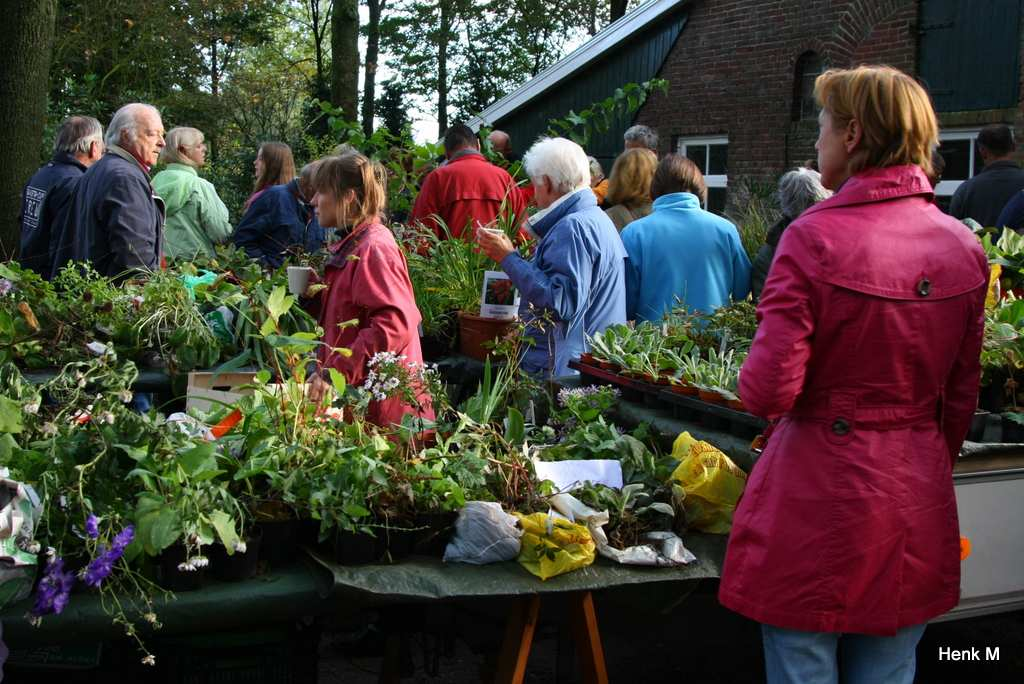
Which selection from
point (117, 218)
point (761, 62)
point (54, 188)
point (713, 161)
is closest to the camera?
point (117, 218)

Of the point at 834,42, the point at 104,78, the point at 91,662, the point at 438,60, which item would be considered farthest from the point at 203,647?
the point at 438,60

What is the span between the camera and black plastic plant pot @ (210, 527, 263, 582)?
266 cm

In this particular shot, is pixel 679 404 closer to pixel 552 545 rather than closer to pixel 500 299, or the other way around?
pixel 552 545

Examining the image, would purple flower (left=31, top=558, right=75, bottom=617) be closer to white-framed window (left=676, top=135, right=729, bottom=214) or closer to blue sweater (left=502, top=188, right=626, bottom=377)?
blue sweater (left=502, top=188, right=626, bottom=377)

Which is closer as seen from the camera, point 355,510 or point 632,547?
point 355,510

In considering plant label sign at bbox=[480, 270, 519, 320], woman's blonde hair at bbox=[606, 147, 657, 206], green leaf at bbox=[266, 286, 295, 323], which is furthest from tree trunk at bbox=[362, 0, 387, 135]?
green leaf at bbox=[266, 286, 295, 323]

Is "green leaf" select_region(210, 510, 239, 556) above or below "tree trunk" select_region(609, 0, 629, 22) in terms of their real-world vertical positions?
below

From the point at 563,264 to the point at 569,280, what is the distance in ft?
0.22

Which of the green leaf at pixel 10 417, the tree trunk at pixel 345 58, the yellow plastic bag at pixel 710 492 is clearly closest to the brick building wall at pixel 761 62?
the tree trunk at pixel 345 58

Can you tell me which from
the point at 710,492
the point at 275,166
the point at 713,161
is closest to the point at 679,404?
the point at 710,492

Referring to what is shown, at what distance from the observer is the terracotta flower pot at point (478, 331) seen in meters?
4.91

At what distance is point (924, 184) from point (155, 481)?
1866mm

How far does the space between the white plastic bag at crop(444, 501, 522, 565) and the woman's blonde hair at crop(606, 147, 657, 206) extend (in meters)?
3.43

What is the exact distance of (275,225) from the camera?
6992 millimetres
